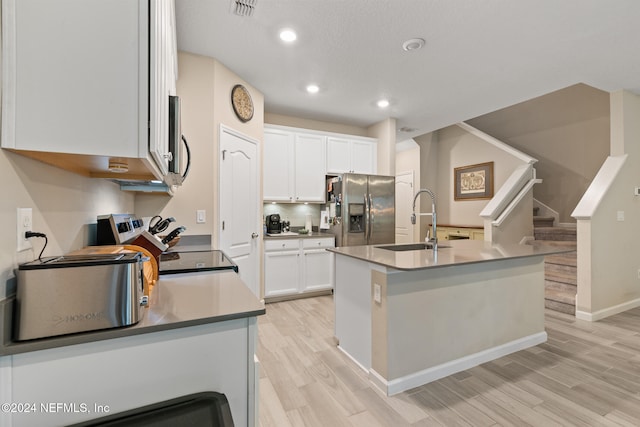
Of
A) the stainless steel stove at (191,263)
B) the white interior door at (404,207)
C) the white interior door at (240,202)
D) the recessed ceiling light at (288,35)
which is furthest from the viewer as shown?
the white interior door at (404,207)

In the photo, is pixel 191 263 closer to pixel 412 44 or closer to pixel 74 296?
pixel 74 296

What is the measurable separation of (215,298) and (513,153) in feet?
19.0

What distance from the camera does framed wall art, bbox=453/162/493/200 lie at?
5.63 meters

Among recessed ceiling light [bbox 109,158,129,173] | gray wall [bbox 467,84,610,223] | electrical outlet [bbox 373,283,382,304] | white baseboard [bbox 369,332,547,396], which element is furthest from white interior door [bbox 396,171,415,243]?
recessed ceiling light [bbox 109,158,129,173]

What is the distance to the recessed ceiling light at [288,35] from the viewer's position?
2.36 meters

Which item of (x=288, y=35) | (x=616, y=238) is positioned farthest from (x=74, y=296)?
(x=616, y=238)

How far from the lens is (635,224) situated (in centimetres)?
366

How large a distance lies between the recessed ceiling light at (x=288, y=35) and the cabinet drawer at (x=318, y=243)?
2.43 m

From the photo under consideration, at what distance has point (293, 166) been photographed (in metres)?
4.16

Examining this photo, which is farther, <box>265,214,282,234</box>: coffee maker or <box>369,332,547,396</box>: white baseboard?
<box>265,214,282,234</box>: coffee maker

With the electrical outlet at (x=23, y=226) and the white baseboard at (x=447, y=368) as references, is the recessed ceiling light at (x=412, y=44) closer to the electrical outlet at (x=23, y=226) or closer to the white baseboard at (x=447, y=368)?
the white baseboard at (x=447, y=368)

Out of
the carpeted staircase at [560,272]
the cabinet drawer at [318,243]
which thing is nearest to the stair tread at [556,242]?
the carpeted staircase at [560,272]

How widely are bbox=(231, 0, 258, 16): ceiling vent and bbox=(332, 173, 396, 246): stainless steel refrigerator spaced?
235 centimetres

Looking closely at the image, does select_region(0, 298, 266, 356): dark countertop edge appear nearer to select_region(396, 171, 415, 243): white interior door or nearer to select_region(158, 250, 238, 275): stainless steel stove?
select_region(158, 250, 238, 275): stainless steel stove
